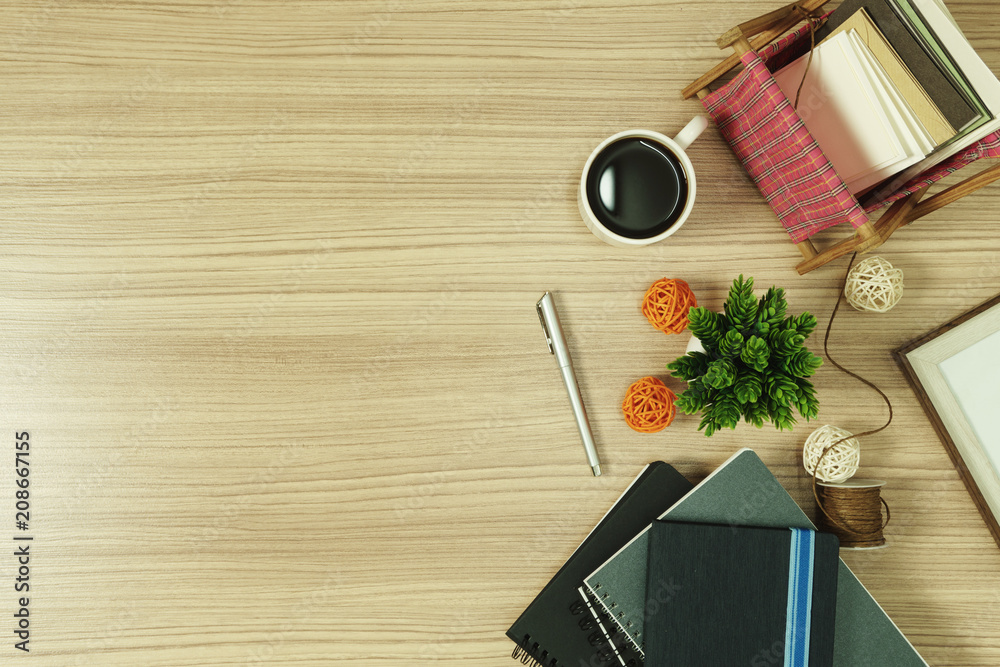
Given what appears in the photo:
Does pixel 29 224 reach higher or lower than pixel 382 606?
higher

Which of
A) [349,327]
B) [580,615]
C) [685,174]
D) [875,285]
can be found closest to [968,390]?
[875,285]

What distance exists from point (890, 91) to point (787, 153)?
0.41ft

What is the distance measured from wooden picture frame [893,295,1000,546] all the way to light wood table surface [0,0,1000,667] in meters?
0.03

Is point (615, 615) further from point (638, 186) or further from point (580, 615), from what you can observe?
point (638, 186)

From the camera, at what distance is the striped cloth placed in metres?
0.66

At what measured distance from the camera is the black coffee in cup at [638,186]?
0.72m

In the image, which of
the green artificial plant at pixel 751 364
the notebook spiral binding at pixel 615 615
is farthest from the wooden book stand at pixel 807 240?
the notebook spiral binding at pixel 615 615

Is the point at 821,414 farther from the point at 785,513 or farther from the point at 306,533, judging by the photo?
the point at 306,533

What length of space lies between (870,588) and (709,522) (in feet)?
0.88

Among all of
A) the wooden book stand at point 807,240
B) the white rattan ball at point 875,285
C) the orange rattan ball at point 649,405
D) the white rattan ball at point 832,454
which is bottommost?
the white rattan ball at point 832,454

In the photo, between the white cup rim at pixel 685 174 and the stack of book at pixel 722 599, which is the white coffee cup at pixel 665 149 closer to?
the white cup rim at pixel 685 174

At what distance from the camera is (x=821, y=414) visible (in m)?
A: 0.81

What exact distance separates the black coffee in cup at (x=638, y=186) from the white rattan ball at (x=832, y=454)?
1.11 ft

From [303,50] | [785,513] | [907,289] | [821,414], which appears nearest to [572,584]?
[785,513]
